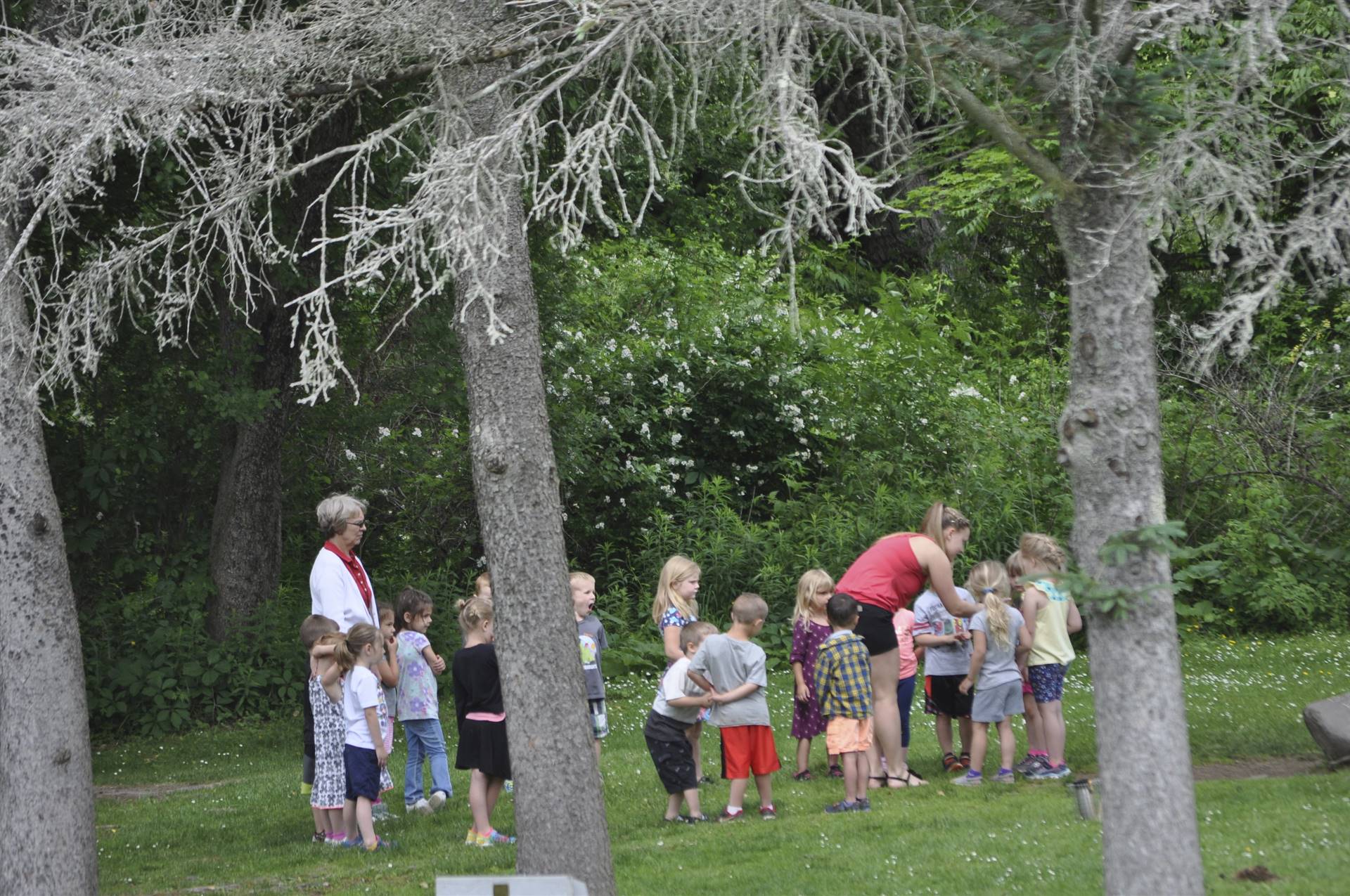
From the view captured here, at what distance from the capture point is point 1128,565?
4.77m

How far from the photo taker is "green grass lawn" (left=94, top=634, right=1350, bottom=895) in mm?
6754

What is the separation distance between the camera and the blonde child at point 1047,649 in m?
8.87

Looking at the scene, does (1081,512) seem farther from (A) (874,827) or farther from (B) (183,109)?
(B) (183,109)

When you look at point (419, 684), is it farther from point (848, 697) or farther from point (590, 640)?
point (848, 697)

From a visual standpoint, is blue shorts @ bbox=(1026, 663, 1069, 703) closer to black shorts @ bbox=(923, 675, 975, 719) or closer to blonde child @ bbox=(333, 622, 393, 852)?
black shorts @ bbox=(923, 675, 975, 719)

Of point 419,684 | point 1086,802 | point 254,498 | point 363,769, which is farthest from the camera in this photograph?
point 254,498

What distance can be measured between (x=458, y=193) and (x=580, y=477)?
11618 mm

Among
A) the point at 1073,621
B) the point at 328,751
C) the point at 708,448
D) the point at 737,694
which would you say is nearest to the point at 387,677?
the point at 328,751

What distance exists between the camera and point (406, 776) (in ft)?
31.5

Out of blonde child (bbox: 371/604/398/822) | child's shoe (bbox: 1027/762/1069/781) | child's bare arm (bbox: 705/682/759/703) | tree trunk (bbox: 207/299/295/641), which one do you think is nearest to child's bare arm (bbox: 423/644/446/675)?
blonde child (bbox: 371/604/398/822)

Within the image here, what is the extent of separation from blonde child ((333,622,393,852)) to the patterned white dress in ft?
0.39

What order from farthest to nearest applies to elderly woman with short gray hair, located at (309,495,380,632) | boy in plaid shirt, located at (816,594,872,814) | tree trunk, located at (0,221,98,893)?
elderly woman with short gray hair, located at (309,495,380,632)
boy in plaid shirt, located at (816,594,872,814)
tree trunk, located at (0,221,98,893)

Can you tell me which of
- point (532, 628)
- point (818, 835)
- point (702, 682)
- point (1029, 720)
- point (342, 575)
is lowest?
point (818, 835)

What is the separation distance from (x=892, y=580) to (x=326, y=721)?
140 inches
